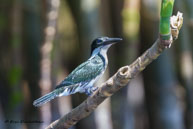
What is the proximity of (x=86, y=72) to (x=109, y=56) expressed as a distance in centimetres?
449

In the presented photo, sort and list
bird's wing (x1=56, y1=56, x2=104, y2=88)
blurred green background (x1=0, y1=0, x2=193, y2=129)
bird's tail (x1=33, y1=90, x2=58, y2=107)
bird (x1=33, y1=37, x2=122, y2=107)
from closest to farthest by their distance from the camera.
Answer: bird's tail (x1=33, y1=90, x2=58, y2=107) → bird (x1=33, y1=37, x2=122, y2=107) → bird's wing (x1=56, y1=56, x2=104, y2=88) → blurred green background (x1=0, y1=0, x2=193, y2=129)

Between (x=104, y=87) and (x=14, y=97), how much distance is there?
424cm

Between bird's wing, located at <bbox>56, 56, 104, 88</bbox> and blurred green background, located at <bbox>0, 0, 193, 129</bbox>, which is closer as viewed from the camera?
bird's wing, located at <bbox>56, 56, 104, 88</bbox>

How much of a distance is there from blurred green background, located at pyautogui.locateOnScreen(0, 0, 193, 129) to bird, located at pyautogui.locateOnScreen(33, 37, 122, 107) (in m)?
3.15

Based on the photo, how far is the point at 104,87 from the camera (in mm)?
2529

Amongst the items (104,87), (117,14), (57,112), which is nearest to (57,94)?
(104,87)

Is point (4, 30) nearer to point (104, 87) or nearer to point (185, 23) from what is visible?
point (185, 23)

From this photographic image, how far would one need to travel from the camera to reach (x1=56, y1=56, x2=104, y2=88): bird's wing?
2.84m

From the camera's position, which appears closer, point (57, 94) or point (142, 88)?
point (57, 94)

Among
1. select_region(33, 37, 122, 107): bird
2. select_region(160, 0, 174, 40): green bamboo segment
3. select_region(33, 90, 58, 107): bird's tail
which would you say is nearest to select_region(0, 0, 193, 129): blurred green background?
select_region(33, 37, 122, 107): bird

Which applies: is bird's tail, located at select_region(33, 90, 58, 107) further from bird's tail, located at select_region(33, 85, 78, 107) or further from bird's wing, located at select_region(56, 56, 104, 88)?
bird's wing, located at select_region(56, 56, 104, 88)

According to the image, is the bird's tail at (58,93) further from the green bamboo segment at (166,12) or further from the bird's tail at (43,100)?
the green bamboo segment at (166,12)

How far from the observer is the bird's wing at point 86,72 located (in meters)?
2.84

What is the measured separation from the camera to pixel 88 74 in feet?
10.0
